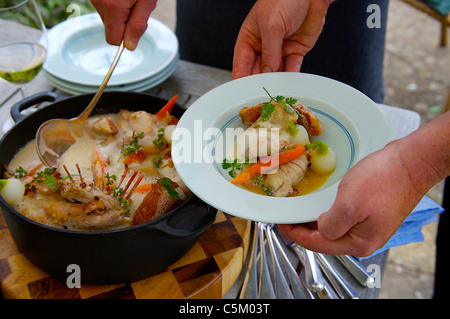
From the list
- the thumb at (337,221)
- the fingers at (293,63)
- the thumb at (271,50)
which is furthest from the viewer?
the fingers at (293,63)

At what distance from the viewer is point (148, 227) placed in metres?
1.03

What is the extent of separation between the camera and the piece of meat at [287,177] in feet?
3.47

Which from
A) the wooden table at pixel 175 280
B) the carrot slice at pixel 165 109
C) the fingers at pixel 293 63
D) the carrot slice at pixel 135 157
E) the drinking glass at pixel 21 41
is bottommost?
the wooden table at pixel 175 280

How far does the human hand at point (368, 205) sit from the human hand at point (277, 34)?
25.0 inches

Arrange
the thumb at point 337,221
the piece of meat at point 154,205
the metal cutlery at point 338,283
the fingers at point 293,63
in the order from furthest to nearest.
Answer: the fingers at point 293,63 < the metal cutlery at point 338,283 < the piece of meat at point 154,205 < the thumb at point 337,221

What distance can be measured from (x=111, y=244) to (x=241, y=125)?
51 cm

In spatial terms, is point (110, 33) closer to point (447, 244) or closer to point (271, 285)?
point (271, 285)

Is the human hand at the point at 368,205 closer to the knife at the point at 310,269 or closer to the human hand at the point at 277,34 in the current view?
the knife at the point at 310,269

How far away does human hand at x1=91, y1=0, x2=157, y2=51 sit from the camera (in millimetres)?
1327

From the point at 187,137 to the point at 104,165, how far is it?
1.17ft

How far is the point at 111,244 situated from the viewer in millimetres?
1043

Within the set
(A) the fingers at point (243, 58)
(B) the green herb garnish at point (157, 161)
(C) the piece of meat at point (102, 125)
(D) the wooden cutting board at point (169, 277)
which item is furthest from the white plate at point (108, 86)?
(D) the wooden cutting board at point (169, 277)

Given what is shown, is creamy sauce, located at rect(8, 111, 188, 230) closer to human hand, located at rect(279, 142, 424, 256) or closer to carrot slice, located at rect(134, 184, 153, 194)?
carrot slice, located at rect(134, 184, 153, 194)

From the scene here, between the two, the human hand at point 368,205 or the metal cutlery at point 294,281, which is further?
the metal cutlery at point 294,281
